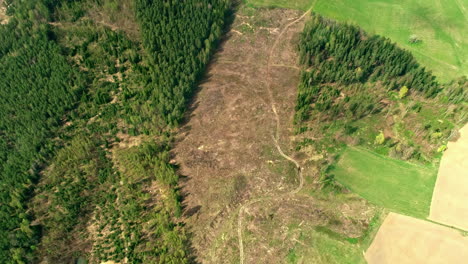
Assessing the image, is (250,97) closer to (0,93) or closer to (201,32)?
(201,32)

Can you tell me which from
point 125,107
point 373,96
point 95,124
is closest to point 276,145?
point 373,96

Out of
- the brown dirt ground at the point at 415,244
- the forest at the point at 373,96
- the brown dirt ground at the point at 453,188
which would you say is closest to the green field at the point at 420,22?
the forest at the point at 373,96

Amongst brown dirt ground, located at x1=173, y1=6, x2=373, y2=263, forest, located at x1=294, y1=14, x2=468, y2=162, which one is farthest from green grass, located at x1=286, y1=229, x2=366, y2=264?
forest, located at x1=294, y1=14, x2=468, y2=162

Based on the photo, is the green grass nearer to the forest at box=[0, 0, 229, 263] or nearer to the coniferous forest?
the coniferous forest

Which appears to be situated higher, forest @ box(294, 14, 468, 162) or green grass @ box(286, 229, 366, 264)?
forest @ box(294, 14, 468, 162)

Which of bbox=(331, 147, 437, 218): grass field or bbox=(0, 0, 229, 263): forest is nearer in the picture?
bbox=(0, 0, 229, 263): forest

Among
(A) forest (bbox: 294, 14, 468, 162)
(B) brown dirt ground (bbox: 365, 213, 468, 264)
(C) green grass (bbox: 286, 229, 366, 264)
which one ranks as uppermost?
(A) forest (bbox: 294, 14, 468, 162)

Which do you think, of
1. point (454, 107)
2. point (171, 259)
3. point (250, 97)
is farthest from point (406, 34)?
point (171, 259)
